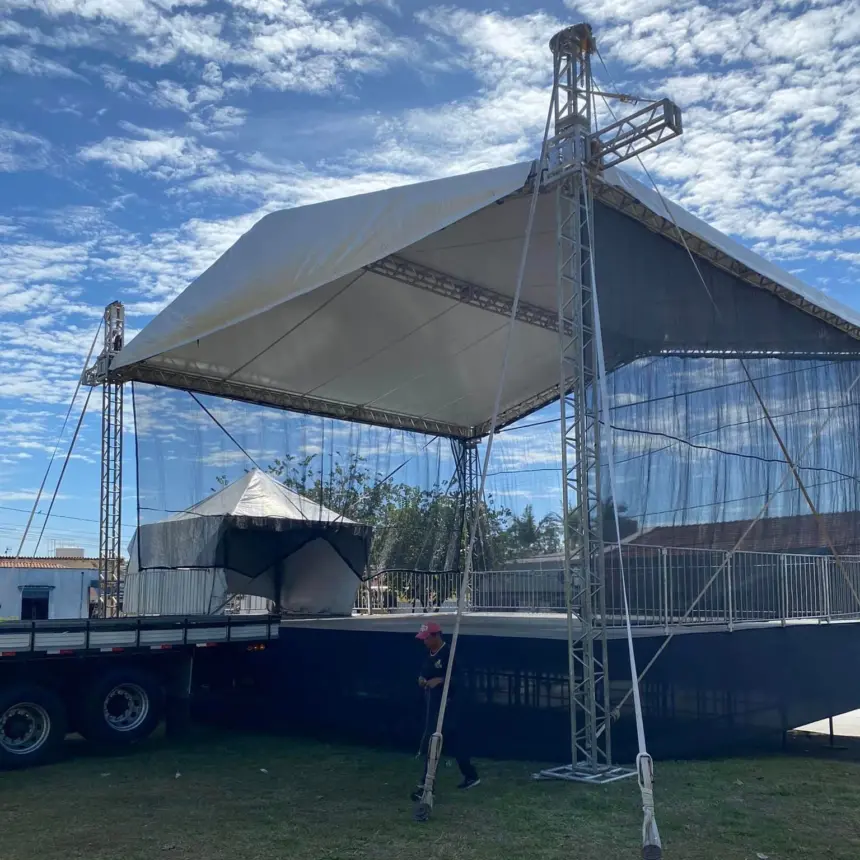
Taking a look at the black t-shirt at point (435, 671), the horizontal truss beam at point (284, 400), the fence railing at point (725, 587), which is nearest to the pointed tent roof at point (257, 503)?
the horizontal truss beam at point (284, 400)

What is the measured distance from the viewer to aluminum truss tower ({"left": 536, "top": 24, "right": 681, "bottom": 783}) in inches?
314

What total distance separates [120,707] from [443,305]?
6616 millimetres

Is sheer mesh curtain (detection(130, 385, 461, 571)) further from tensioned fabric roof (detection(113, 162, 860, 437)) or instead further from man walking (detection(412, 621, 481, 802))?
man walking (detection(412, 621, 481, 802))

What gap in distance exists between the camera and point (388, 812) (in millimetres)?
6828

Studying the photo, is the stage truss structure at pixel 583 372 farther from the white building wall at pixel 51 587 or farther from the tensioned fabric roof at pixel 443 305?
the white building wall at pixel 51 587

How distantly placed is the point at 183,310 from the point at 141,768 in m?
4.70

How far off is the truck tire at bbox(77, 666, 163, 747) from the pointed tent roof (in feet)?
13.4

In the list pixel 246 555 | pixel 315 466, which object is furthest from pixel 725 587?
pixel 315 466

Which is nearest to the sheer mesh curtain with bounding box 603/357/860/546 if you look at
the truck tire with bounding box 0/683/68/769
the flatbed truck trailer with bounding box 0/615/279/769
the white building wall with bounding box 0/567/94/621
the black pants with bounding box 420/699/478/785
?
the black pants with bounding box 420/699/478/785

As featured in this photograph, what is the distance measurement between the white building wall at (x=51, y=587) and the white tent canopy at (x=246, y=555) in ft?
70.2

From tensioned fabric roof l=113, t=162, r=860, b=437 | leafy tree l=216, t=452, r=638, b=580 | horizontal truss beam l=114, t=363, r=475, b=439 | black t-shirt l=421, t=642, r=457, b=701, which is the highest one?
tensioned fabric roof l=113, t=162, r=860, b=437

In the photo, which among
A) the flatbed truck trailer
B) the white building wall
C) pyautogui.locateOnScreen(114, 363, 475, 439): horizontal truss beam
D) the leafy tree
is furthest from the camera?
the white building wall

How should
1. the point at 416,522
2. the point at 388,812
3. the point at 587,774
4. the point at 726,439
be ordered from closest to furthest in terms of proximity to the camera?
1. the point at 388,812
2. the point at 587,774
3. the point at 726,439
4. the point at 416,522

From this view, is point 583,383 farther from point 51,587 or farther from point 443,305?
point 51,587
